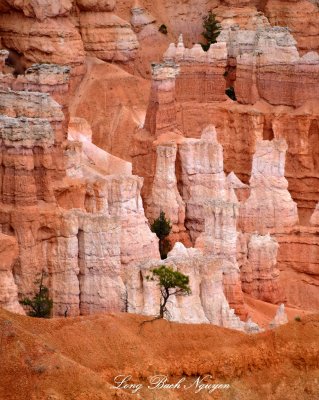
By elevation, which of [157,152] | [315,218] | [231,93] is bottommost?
[315,218]

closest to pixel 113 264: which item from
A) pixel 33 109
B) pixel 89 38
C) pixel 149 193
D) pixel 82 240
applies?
pixel 82 240

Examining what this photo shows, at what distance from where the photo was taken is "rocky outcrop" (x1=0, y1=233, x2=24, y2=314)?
4412 cm

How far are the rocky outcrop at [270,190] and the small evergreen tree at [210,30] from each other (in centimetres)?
1093

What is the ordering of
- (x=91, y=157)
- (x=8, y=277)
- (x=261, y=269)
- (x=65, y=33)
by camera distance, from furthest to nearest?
(x=65, y=33)
(x=91, y=157)
(x=261, y=269)
(x=8, y=277)

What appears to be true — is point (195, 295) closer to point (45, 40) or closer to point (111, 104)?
point (111, 104)

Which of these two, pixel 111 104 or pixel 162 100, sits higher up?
pixel 162 100

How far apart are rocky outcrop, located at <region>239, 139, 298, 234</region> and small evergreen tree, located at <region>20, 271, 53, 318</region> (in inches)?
511

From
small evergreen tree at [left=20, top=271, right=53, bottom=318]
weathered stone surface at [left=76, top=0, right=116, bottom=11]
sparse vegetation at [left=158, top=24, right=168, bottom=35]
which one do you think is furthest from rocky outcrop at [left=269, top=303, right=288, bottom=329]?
sparse vegetation at [left=158, top=24, right=168, bottom=35]

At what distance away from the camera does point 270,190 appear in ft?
193

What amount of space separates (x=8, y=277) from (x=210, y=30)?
88.2 ft

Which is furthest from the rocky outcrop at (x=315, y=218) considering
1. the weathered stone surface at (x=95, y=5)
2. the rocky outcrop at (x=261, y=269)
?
the weathered stone surface at (x=95, y=5)

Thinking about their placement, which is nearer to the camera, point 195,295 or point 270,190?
point 195,295

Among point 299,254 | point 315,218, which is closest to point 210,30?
point 315,218

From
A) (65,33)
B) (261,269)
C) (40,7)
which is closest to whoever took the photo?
(261,269)
